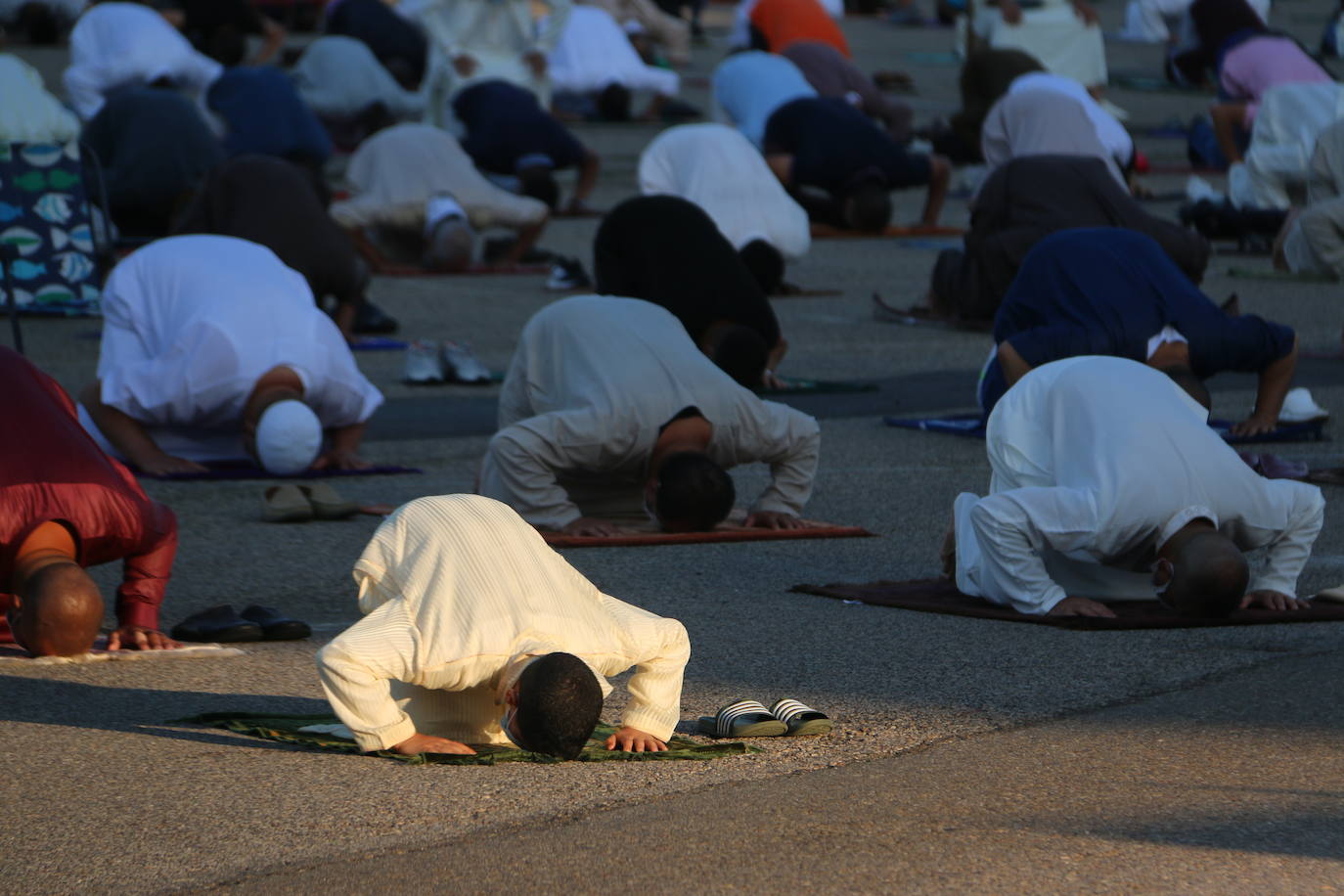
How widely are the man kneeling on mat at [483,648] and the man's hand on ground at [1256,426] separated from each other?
4.71m

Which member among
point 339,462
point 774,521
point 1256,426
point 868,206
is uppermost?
point 774,521

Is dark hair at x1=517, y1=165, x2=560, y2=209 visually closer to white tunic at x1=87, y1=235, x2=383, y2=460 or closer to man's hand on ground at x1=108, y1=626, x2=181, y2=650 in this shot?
white tunic at x1=87, y1=235, x2=383, y2=460

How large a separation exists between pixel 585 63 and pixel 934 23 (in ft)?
33.1

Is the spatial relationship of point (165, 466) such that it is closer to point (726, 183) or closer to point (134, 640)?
point (134, 640)

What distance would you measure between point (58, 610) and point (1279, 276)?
11.2 m

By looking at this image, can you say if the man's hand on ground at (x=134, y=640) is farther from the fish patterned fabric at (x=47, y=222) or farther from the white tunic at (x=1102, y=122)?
the white tunic at (x=1102, y=122)

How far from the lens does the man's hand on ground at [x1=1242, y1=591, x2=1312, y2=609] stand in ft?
18.5

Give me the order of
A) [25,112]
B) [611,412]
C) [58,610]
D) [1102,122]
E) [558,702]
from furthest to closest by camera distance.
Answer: [1102,122], [25,112], [611,412], [58,610], [558,702]

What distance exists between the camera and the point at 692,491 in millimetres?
6781

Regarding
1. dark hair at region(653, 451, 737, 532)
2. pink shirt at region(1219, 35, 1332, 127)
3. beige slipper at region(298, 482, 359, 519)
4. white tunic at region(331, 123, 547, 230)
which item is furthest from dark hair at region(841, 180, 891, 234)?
dark hair at region(653, 451, 737, 532)

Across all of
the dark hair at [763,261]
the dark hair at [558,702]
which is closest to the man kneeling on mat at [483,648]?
the dark hair at [558,702]

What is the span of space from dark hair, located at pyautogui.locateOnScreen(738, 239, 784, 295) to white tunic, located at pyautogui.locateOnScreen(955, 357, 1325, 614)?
635 cm

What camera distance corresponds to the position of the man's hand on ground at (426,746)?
4250mm

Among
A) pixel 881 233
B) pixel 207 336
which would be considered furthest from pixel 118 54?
pixel 207 336
